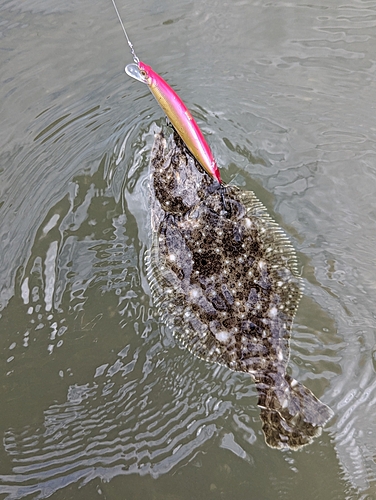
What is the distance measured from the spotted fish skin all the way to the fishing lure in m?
0.26

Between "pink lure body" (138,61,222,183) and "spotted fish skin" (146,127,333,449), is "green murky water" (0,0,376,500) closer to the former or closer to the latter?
"spotted fish skin" (146,127,333,449)

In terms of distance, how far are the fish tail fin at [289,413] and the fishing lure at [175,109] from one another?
1.51 metres

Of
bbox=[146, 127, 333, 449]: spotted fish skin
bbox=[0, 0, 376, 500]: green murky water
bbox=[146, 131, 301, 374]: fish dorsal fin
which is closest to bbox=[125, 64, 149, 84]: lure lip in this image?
bbox=[146, 127, 333, 449]: spotted fish skin

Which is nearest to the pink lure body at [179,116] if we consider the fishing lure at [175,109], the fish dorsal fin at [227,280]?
the fishing lure at [175,109]

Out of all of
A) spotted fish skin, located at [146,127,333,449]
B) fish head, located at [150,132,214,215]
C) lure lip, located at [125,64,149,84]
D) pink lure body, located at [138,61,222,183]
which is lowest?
spotted fish skin, located at [146,127,333,449]

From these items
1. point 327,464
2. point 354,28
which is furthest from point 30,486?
point 354,28

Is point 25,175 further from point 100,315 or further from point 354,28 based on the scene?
point 354,28

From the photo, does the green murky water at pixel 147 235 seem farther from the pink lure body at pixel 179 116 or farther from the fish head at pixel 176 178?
the pink lure body at pixel 179 116

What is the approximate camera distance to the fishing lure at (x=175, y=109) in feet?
9.26

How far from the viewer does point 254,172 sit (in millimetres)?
3930

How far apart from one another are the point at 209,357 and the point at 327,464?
109 cm

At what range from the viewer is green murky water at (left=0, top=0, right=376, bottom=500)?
3389 millimetres

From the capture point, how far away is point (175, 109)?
9.83 feet

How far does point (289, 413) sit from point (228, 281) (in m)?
0.97
